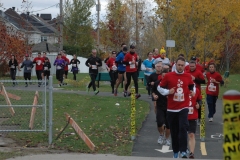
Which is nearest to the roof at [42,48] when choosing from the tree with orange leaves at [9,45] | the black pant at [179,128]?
the tree with orange leaves at [9,45]

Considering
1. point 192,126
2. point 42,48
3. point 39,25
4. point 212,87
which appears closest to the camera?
point 192,126

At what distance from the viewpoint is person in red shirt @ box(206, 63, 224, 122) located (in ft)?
49.1

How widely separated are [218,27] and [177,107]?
24.2 m

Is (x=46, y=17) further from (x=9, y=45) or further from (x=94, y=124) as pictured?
(x=94, y=124)

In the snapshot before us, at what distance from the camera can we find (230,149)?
302 cm

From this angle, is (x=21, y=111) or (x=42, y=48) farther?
(x=42, y=48)

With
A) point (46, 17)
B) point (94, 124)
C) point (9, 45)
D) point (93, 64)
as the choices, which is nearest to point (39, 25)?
point (46, 17)

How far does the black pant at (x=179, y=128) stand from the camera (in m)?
9.20

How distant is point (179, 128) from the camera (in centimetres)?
928

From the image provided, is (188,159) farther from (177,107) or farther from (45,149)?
(45,149)

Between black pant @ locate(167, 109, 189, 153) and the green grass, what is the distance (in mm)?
1207

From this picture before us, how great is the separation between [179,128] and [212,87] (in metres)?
6.21

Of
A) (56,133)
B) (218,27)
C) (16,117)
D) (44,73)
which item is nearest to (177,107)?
(56,133)

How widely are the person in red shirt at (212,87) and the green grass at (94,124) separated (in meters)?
1.97
